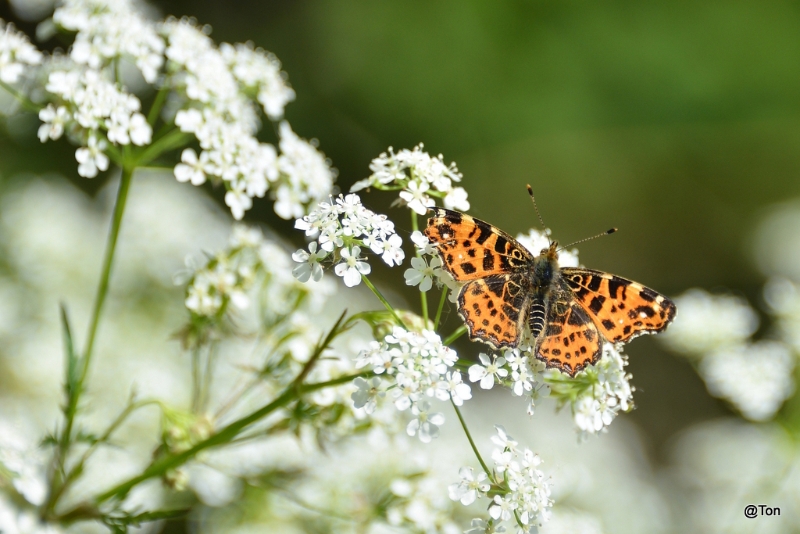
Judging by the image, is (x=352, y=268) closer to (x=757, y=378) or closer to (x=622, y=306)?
(x=622, y=306)

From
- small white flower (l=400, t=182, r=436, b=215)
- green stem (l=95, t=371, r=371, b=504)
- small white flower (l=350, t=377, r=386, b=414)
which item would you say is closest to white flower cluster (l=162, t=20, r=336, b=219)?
small white flower (l=400, t=182, r=436, b=215)

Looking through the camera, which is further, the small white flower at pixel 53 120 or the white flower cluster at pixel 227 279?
the white flower cluster at pixel 227 279

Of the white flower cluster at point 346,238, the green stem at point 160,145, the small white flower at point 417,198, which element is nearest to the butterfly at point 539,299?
the small white flower at point 417,198

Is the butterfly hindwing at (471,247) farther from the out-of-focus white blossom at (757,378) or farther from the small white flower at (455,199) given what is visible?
the out-of-focus white blossom at (757,378)

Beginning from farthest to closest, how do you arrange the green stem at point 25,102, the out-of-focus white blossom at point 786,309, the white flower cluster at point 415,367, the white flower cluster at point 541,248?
the out-of-focus white blossom at point 786,309 → the white flower cluster at point 541,248 → the green stem at point 25,102 → the white flower cluster at point 415,367

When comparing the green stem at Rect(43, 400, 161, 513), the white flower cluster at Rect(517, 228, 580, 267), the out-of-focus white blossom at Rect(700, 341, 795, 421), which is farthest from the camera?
the out-of-focus white blossom at Rect(700, 341, 795, 421)

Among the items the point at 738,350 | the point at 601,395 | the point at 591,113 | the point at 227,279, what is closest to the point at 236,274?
the point at 227,279

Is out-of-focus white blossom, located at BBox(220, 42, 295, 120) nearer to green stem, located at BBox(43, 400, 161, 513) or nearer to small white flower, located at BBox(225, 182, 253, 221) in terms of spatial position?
small white flower, located at BBox(225, 182, 253, 221)

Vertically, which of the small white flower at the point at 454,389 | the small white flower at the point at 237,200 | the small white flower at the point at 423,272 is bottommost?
the small white flower at the point at 454,389
